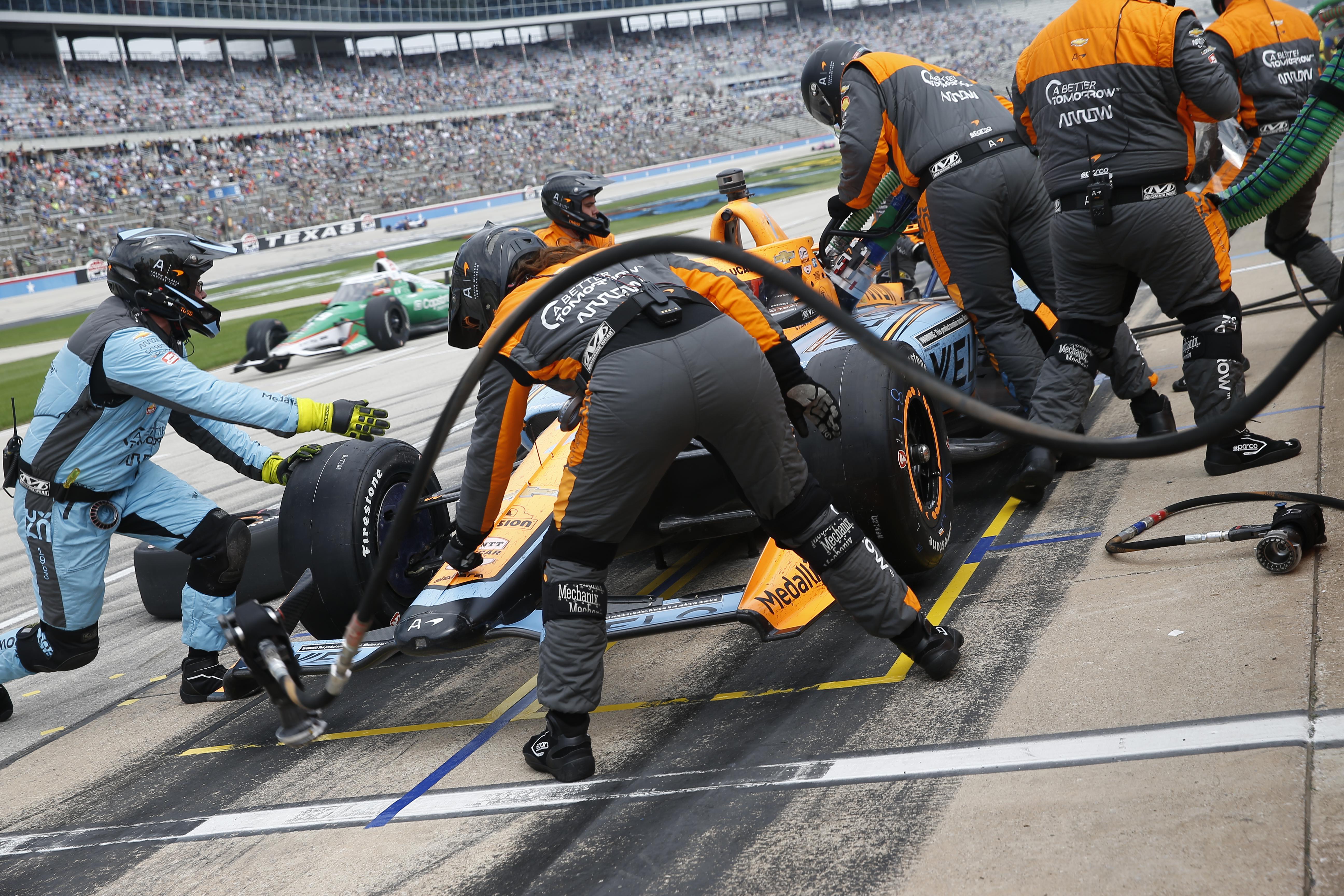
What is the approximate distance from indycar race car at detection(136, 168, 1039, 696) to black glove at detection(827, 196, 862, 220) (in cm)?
108

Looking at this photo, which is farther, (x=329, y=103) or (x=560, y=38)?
(x=560, y=38)

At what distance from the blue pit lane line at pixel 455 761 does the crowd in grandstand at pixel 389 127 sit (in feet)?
121

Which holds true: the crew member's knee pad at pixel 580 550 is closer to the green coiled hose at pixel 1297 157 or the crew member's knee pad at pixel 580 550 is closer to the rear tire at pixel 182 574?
the rear tire at pixel 182 574

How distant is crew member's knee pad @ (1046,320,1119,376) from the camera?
481 cm

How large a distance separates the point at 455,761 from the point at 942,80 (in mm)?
3949

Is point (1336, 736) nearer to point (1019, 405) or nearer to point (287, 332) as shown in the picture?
point (1019, 405)

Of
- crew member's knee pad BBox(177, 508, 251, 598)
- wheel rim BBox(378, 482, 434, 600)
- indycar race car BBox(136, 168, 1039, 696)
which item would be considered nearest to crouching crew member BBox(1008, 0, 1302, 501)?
indycar race car BBox(136, 168, 1039, 696)

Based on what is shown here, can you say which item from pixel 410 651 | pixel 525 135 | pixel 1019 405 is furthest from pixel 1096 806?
pixel 525 135

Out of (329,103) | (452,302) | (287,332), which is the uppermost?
(329,103)

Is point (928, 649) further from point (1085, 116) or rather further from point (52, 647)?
point (52, 647)

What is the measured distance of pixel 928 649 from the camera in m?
3.52

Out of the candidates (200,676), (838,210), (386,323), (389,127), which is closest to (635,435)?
(200,676)

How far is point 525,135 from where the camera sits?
55969mm

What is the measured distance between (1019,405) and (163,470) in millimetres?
4032
